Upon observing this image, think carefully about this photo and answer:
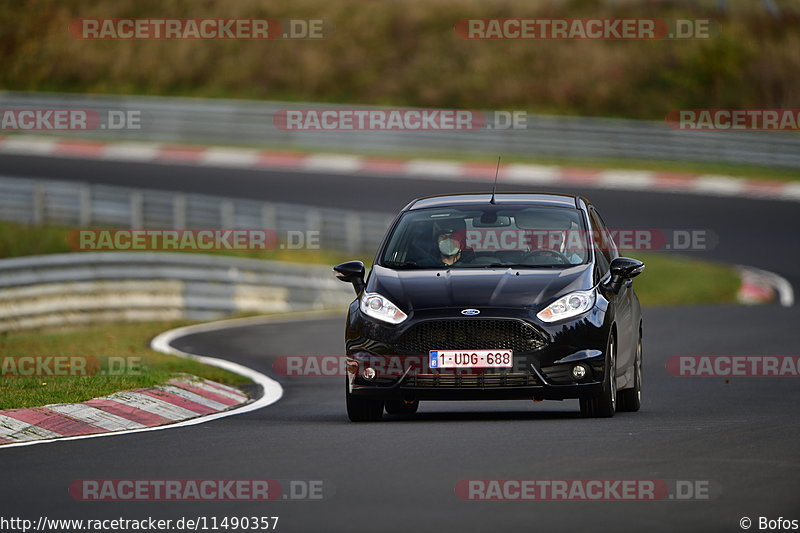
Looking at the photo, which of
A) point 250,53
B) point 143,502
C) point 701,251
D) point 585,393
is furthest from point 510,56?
point 143,502

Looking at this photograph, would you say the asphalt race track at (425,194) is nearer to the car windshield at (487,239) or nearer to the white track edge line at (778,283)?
the white track edge line at (778,283)

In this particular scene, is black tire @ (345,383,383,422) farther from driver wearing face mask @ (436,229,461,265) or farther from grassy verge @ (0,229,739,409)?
grassy verge @ (0,229,739,409)

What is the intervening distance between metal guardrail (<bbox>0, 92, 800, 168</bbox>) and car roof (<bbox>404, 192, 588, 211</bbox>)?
2707 centimetres

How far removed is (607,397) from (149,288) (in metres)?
14.3

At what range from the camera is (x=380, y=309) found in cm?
1141

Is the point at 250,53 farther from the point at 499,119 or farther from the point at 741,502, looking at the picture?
the point at 741,502

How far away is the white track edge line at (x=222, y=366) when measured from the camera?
11.3 meters
